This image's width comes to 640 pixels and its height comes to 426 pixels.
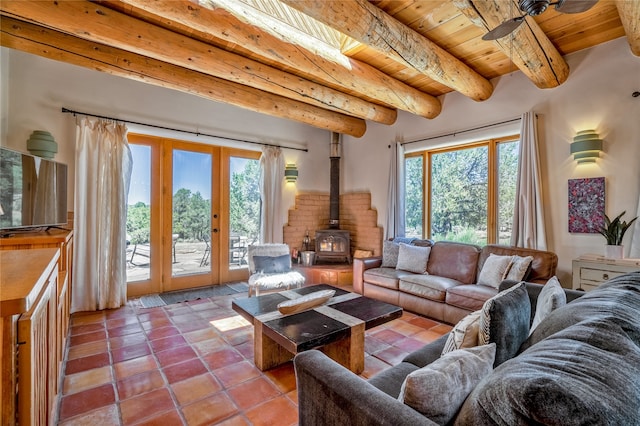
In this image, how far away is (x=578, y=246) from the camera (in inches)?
118

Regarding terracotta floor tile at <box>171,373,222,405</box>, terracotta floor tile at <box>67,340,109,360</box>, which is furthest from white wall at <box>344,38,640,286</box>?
terracotta floor tile at <box>67,340,109,360</box>

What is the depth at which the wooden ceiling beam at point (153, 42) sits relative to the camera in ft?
6.92

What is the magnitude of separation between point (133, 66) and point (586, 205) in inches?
190

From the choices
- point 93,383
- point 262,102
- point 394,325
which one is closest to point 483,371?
point 394,325

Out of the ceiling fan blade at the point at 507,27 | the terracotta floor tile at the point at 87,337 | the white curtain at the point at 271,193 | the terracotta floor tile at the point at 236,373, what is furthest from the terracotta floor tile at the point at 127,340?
the ceiling fan blade at the point at 507,27

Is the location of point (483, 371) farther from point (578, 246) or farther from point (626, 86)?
point (626, 86)

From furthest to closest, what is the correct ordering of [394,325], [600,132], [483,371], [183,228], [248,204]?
[248,204], [183,228], [394,325], [600,132], [483,371]

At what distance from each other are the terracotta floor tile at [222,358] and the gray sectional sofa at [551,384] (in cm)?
138

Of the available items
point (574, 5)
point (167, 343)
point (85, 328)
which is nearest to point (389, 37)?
point (574, 5)

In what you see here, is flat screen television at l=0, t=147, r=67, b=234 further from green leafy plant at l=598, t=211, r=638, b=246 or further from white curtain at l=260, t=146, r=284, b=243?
green leafy plant at l=598, t=211, r=638, b=246

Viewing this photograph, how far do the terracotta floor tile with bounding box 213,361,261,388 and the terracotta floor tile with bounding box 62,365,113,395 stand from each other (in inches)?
30.4

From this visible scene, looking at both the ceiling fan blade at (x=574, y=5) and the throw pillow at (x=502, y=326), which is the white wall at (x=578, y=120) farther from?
the throw pillow at (x=502, y=326)

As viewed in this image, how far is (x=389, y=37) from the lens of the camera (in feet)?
7.80

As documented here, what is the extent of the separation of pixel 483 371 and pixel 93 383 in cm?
249
